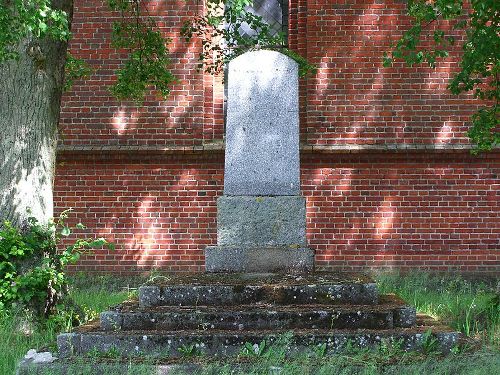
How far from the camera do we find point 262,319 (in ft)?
19.4

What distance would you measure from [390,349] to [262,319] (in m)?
1.02

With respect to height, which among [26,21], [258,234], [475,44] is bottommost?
[258,234]

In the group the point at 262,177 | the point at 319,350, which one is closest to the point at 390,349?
the point at 319,350

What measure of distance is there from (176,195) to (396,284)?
141 inches

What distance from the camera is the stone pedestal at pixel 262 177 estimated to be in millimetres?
7102

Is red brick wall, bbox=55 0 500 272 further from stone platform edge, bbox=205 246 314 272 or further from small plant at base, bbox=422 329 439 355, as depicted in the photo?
small plant at base, bbox=422 329 439 355

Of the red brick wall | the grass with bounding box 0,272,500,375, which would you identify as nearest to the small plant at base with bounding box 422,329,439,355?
the grass with bounding box 0,272,500,375

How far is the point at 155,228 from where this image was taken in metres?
11.6

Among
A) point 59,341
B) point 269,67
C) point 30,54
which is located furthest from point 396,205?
point 59,341

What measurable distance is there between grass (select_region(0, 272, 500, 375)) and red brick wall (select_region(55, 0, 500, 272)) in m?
0.45

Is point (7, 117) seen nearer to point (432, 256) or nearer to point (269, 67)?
point (269, 67)

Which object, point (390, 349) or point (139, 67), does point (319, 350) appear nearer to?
point (390, 349)

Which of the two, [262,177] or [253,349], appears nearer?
[253,349]

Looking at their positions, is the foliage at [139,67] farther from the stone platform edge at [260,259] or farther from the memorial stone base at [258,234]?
the stone platform edge at [260,259]
